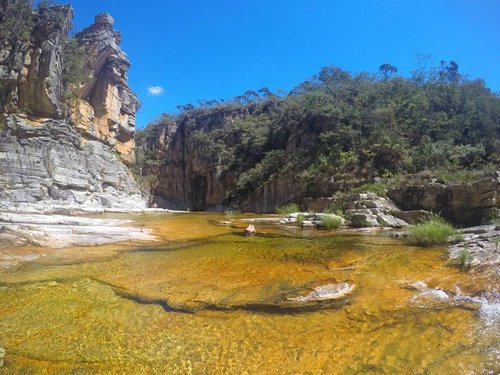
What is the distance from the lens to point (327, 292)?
484cm

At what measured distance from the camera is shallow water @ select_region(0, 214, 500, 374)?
2984 mm

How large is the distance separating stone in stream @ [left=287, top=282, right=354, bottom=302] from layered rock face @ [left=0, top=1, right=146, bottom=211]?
17804mm

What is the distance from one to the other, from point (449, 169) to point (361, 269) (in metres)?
17.6

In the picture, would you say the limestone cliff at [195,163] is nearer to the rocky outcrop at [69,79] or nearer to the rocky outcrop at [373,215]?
the rocky outcrop at [69,79]

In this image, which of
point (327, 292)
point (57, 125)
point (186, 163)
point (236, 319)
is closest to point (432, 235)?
point (327, 292)

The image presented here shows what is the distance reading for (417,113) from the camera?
28062mm

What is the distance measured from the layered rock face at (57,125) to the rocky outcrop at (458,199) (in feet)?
62.9

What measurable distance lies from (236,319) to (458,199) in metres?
15.0

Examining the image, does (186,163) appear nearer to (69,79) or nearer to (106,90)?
(106,90)

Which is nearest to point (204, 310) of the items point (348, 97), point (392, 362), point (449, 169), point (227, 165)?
point (392, 362)

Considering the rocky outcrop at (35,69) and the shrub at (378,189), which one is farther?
the rocky outcrop at (35,69)

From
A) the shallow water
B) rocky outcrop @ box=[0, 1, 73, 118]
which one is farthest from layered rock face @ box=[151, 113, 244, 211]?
the shallow water

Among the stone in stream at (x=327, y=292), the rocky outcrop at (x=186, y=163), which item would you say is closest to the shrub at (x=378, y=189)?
the stone in stream at (x=327, y=292)

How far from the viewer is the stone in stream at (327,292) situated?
15.1ft
